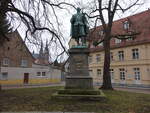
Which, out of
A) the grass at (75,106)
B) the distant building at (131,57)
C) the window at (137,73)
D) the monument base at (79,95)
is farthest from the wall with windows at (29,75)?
the grass at (75,106)

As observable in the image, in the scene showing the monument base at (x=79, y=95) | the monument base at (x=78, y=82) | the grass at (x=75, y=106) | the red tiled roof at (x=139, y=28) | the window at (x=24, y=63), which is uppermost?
the red tiled roof at (x=139, y=28)

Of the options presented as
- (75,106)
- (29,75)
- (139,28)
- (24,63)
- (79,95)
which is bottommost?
(75,106)

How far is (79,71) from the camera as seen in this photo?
11.9 meters

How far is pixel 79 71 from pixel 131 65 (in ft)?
84.8

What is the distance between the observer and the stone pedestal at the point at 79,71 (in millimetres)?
11422

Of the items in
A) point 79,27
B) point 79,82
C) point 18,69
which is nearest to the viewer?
point 79,82

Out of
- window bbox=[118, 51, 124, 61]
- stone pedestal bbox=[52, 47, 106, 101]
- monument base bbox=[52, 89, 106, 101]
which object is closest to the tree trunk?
stone pedestal bbox=[52, 47, 106, 101]

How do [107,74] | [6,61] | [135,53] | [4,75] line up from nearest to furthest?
[107,74]
[135,53]
[4,75]
[6,61]

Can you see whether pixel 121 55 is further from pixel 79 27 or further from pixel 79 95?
pixel 79 95

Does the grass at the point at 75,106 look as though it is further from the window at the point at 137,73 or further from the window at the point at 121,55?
the window at the point at 121,55

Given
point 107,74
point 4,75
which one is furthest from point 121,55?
point 4,75

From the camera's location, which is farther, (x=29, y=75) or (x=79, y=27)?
(x=29, y=75)

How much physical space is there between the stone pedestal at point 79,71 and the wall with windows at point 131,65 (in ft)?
76.5

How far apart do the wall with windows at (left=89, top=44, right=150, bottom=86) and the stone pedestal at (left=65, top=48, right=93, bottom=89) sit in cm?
2332
